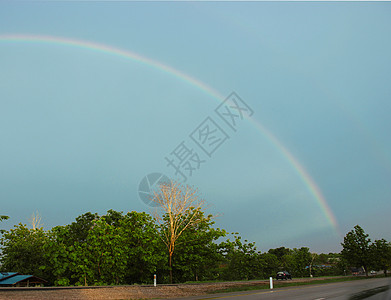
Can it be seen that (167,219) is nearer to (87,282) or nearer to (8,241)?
(87,282)

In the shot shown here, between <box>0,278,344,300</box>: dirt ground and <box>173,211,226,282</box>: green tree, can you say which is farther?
<box>173,211,226,282</box>: green tree

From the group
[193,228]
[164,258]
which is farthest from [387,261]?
[164,258]

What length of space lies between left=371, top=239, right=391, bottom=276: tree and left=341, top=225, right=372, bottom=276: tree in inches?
50.3

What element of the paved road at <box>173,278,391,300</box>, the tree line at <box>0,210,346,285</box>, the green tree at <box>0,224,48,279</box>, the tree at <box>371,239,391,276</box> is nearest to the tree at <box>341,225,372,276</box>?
the tree at <box>371,239,391,276</box>

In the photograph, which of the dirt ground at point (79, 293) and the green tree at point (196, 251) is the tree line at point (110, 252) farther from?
the dirt ground at point (79, 293)

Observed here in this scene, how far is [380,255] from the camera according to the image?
61.3 meters

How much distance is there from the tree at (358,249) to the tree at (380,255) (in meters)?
1.28

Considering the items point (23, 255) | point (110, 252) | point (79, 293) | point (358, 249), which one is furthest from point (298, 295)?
point (358, 249)

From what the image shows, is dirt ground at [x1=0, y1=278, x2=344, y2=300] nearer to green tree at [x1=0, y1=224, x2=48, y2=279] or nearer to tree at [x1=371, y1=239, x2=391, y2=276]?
green tree at [x1=0, y1=224, x2=48, y2=279]

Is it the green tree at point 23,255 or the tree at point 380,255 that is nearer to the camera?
the green tree at point 23,255

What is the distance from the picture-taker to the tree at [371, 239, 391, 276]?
59037mm

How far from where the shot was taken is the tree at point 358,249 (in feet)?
191

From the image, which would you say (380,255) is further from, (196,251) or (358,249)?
(196,251)

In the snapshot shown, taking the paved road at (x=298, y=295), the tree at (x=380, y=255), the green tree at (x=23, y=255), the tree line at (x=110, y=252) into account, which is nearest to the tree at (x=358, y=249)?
the tree at (x=380, y=255)
